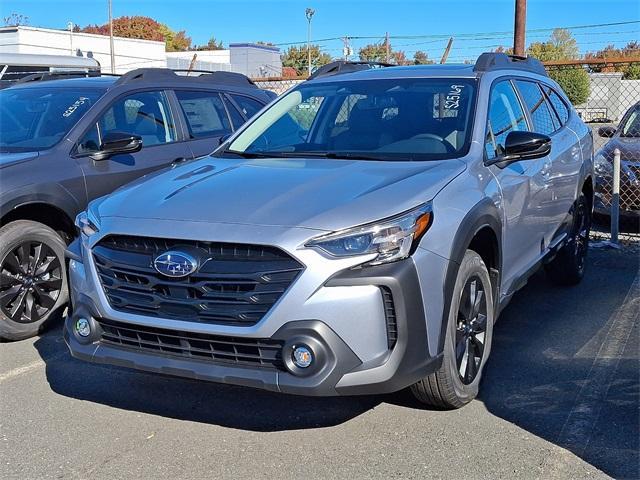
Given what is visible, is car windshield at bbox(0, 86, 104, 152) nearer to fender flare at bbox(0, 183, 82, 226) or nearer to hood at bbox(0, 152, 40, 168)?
hood at bbox(0, 152, 40, 168)

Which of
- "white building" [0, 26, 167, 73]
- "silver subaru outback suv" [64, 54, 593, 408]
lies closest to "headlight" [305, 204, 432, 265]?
"silver subaru outback suv" [64, 54, 593, 408]

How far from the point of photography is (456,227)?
11.9ft

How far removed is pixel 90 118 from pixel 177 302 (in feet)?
9.23

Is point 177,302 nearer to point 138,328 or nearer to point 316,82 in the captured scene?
point 138,328

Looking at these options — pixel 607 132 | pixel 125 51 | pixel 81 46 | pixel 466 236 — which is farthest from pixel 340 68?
pixel 125 51

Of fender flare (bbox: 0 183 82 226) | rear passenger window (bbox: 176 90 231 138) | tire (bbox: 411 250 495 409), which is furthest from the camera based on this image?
rear passenger window (bbox: 176 90 231 138)

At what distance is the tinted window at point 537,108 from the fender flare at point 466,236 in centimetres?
153

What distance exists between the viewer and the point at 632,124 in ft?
32.7

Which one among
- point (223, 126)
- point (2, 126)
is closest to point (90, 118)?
point (2, 126)

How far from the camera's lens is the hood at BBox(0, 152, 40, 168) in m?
5.03

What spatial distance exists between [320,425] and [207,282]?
41.3 inches

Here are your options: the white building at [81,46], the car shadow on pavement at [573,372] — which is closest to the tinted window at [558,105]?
the car shadow on pavement at [573,372]

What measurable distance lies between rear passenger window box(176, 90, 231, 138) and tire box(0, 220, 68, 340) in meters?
1.77

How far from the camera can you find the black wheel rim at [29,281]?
197 inches
